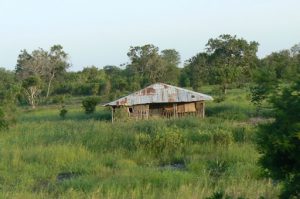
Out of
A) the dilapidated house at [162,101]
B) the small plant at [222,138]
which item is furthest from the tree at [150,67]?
the small plant at [222,138]

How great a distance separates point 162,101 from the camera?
107 ft

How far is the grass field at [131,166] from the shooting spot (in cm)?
659

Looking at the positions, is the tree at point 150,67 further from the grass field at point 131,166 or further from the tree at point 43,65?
the grass field at point 131,166

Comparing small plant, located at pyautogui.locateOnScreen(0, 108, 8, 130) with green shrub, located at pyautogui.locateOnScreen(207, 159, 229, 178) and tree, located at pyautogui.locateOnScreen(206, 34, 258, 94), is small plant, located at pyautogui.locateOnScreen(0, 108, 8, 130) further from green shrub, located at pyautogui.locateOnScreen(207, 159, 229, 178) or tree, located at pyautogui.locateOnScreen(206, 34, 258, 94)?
tree, located at pyautogui.locateOnScreen(206, 34, 258, 94)

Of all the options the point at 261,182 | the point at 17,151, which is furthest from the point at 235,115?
the point at 261,182

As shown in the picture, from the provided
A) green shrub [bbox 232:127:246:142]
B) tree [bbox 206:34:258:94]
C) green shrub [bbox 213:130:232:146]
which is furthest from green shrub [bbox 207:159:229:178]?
tree [bbox 206:34:258:94]

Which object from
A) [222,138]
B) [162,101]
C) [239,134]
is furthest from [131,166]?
[162,101]

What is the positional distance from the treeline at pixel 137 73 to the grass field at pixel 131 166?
98.0 feet

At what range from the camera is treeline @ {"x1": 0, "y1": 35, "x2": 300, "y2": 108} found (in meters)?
48.1

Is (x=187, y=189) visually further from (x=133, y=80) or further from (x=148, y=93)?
(x=133, y=80)

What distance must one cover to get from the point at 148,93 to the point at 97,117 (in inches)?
182

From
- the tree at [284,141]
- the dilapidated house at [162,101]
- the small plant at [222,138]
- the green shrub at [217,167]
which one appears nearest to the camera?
the tree at [284,141]

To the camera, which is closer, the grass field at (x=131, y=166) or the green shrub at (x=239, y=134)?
the grass field at (x=131, y=166)

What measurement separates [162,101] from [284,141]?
3029cm
